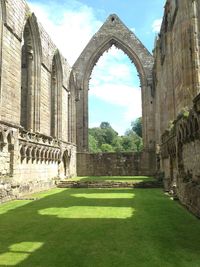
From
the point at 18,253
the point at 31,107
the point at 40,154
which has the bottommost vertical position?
the point at 18,253

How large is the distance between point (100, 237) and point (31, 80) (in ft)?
37.1

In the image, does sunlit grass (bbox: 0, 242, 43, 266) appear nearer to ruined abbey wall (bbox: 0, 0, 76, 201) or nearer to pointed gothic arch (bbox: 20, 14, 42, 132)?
ruined abbey wall (bbox: 0, 0, 76, 201)

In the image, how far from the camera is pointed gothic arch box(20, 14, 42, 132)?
14.9 m

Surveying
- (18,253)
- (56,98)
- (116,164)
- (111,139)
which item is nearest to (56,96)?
(56,98)

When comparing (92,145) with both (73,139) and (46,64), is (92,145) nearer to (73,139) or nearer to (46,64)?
(73,139)

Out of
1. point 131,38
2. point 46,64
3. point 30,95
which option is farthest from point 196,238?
point 131,38

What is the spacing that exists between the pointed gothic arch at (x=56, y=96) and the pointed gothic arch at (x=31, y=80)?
359cm

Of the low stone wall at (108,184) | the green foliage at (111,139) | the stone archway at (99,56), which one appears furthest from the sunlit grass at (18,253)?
the green foliage at (111,139)

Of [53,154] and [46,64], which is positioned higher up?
[46,64]

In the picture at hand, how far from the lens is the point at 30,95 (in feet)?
49.0

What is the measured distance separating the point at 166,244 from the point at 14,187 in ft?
23.5

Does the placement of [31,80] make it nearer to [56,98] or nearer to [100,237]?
[56,98]

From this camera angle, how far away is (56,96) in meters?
19.2

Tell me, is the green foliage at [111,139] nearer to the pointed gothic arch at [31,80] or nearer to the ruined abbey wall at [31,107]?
the ruined abbey wall at [31,107]
